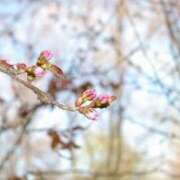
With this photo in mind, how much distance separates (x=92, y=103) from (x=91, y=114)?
0.14 ft

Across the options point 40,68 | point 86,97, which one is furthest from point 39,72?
point 86,97

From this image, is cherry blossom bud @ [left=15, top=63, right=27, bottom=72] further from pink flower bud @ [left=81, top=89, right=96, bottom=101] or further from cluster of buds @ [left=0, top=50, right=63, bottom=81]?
pink flower bud @ [left=81, top=89, right=96, bottom=101]

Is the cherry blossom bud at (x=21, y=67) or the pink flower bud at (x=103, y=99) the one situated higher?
the cherry blossom bud at (x=21, y=67)

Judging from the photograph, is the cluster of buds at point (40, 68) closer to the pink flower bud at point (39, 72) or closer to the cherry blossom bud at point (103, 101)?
the pink flower bud at point (39, 72)

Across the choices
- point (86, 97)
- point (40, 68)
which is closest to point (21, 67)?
point (40, 68)

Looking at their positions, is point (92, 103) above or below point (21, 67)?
below

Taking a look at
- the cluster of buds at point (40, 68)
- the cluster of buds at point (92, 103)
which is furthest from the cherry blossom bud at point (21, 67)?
the cluster of buds at point (92, 103)

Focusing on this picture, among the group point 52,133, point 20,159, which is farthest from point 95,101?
point 20,159

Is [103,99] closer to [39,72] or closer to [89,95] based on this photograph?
[89,95]

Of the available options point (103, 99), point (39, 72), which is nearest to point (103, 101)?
point (103, 99)

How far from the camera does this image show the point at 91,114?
1.62 m

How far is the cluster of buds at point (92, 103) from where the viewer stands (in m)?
1.62

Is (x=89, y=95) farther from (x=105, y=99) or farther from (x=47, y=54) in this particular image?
(x=47, y=54)

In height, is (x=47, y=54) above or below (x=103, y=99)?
above
